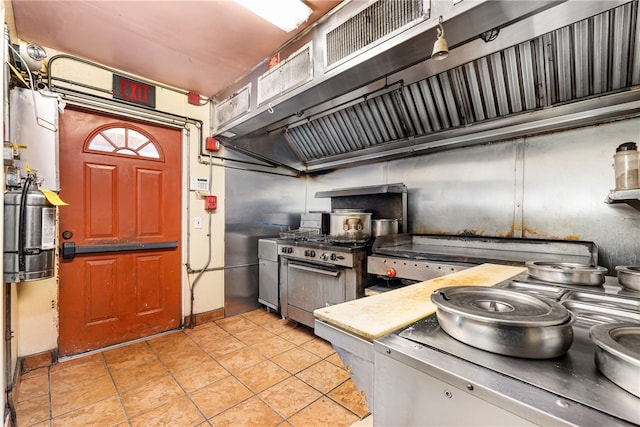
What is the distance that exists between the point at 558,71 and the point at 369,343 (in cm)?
232

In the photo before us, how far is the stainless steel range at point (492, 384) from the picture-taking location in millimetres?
503

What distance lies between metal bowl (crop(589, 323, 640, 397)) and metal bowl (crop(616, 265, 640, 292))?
777 mm

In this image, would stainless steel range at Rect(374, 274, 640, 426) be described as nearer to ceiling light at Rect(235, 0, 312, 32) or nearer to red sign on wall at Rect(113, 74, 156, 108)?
ceiling light at Rect(235, 0, 312, 32)

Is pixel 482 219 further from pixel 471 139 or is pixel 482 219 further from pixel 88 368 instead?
pixel 88 368

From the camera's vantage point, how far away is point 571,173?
7.16 feet

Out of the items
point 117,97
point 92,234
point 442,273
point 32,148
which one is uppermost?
point 117,97

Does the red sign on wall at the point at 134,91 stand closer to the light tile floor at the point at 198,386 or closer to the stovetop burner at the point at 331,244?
the stovetop burner at the point at 331,244

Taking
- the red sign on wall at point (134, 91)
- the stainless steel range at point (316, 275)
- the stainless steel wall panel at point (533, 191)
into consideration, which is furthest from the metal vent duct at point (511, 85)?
the red sign on wall at point (134, 91)

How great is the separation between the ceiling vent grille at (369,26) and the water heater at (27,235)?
206cm

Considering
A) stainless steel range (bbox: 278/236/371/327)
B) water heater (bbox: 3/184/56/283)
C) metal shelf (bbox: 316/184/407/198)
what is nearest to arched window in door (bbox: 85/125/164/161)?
water heater (bbox: 3/184/56/283)

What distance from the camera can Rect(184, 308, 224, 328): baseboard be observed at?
3.23 meters

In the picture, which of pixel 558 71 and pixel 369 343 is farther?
pixel 558 71

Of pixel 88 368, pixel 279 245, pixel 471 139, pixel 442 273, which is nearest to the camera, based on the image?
pixel 442 273

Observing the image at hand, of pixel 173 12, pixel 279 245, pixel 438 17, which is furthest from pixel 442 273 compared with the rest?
pixel 173 12
